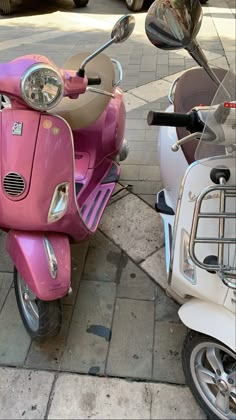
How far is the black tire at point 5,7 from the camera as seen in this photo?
25.9ft

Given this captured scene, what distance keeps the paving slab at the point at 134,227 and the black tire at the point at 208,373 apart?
88 cm

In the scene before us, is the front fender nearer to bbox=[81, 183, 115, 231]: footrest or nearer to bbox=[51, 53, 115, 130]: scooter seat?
bbox=[81, 183, 115, 231]: footrest

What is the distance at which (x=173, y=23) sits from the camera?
48.6 inches

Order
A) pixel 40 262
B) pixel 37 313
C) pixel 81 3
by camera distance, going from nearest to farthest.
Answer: pixel 40 262 → pixel 37 313 → pixel 81 3

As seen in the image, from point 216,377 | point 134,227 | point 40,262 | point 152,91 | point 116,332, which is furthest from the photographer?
point 152,91

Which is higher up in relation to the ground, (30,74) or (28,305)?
(30,74)

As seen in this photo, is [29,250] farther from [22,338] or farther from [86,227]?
[22,338]

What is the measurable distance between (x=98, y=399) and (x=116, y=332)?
0.36 m

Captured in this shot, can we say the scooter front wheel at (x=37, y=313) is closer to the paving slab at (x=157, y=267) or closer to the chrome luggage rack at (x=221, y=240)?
the paving slab at (x=157, y=267)

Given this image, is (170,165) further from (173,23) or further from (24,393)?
(24,393)

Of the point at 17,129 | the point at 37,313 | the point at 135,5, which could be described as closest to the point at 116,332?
the point at 37,313

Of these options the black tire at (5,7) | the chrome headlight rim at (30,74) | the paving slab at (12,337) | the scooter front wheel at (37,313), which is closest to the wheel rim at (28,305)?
the scooter front wheel at (37,313)

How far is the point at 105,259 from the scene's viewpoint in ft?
8.11

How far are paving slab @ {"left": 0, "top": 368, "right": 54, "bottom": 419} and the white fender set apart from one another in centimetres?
75
